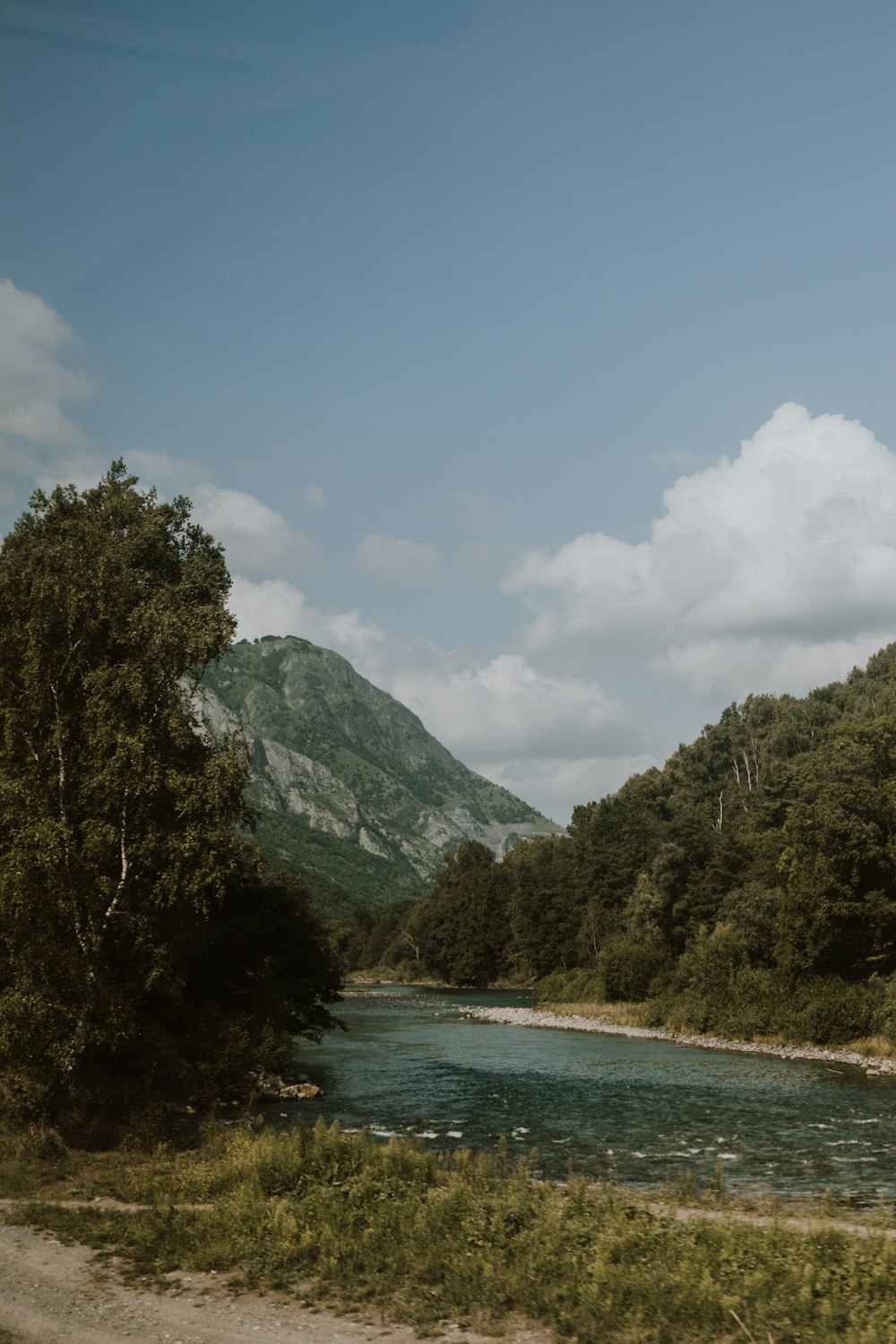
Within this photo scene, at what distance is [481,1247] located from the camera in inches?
596

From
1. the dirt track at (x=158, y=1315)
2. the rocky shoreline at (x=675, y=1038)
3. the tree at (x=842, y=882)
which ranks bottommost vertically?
the rocky shoreline at (x=675, y=1038)

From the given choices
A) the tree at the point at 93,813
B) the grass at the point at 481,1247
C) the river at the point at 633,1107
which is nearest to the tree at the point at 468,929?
the river at the point at 633,1107

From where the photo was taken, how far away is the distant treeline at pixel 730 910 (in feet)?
200

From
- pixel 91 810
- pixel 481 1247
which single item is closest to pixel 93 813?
pixel 91 810

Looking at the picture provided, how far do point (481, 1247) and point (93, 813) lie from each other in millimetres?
18062

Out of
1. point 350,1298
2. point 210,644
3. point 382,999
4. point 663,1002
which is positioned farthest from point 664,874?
point 350,1298

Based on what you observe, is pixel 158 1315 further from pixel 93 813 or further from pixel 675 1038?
pixel 675 1038

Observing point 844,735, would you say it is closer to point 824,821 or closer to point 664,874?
point 664,874

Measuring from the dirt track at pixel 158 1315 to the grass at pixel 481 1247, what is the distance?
1.94 feet

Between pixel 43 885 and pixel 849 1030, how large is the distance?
4683 centimetres

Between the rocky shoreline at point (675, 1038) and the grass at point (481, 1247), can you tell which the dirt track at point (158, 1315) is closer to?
the grass at point (481, 1247)

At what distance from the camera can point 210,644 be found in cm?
3322

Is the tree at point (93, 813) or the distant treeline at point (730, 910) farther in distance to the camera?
the distant treeline at point (730, 910)

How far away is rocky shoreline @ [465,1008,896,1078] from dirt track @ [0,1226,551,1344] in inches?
1533
